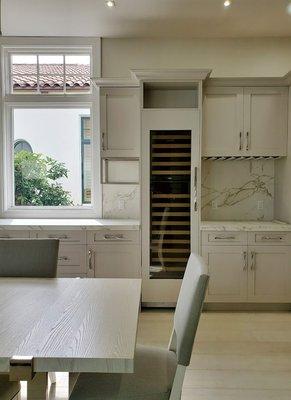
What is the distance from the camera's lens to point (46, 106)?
4398 mm

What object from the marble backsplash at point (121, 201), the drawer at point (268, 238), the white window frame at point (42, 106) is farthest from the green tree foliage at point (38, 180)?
the drawer at point (268, 238)

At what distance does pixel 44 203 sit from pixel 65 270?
1033 millimetres

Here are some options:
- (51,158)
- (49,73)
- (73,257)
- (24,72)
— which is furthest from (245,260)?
(24,72)

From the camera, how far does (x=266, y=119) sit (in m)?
3.89

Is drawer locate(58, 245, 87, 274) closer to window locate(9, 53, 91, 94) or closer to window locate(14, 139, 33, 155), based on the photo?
window locate(14, 139, 33, 155)

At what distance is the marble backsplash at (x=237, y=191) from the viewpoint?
4266 millimetres

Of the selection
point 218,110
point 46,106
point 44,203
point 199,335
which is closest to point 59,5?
point 46,106

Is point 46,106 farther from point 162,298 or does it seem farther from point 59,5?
point 162,298

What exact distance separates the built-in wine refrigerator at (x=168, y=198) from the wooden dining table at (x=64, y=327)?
181 cm

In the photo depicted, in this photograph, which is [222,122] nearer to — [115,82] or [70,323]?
[115,82]

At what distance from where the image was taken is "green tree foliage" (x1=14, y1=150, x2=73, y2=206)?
4.46 metres

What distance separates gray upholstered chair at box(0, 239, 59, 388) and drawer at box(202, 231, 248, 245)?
188 centimetres

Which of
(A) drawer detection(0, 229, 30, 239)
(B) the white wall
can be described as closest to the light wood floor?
(A) drawer detection(0, 229, 30, 239)

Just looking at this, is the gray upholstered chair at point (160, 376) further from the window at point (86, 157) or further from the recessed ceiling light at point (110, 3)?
the window at point (86, 157)
